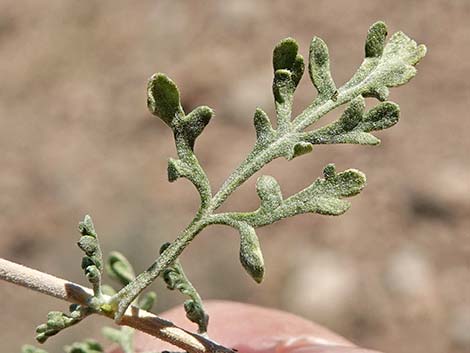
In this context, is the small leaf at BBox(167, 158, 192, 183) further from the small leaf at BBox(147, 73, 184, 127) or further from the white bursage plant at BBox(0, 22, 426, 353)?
the small leaf at BBox(147, 73, 184, 127)

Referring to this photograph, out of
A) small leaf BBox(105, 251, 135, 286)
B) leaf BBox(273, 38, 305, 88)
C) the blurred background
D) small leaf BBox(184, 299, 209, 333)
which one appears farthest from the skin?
the blurred background

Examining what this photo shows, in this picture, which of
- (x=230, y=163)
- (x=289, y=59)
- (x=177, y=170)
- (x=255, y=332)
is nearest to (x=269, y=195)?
(x=177, y=170)

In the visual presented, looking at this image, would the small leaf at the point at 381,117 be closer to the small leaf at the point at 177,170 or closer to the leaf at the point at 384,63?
the leaf at the point at 384,63

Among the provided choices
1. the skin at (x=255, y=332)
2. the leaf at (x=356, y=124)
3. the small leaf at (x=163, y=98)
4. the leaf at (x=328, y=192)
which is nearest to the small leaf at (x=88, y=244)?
the small leaf at (x=163, y=98)

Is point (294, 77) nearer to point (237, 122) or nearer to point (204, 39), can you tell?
point (237, 122)

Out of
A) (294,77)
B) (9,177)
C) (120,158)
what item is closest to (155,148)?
(120,158)
